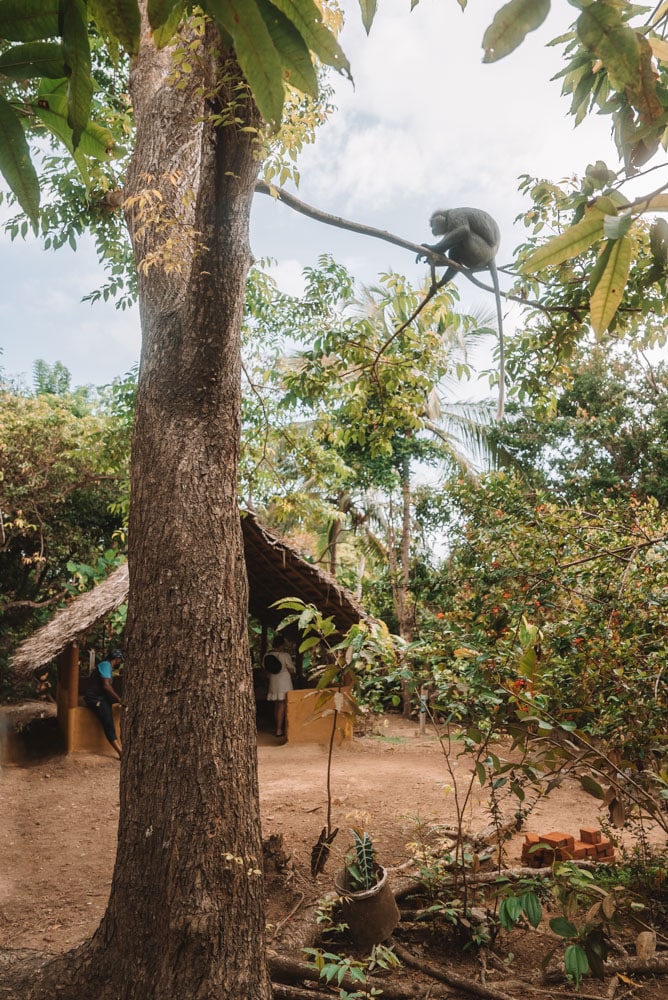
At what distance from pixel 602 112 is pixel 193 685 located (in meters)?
2.30

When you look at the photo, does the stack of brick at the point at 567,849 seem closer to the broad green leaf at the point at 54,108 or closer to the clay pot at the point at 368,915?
the clay pot at the point at 368,915

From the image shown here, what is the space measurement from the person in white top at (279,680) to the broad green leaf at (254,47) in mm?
9239

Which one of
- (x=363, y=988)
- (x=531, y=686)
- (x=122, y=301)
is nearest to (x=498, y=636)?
(x=531, y=686)

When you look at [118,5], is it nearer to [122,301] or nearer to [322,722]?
[122,301]

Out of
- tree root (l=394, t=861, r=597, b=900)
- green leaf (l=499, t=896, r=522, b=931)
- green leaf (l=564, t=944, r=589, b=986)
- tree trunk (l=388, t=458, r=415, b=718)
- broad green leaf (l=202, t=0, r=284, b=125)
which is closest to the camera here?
broad green leaf (l=202, t=0, r=284, b=125)

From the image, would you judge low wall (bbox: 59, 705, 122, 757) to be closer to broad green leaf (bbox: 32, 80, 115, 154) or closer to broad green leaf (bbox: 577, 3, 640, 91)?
broad green leaf (bbox: 32, 80, 115, 154)

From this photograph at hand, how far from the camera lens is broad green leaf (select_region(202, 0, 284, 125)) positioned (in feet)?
2.47

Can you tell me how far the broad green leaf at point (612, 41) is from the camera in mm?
843

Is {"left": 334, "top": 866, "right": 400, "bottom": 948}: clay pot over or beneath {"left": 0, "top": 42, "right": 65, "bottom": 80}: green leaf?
beneath

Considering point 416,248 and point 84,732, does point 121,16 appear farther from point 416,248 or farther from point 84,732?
point 84,732

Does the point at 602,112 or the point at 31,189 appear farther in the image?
the point at 602,112

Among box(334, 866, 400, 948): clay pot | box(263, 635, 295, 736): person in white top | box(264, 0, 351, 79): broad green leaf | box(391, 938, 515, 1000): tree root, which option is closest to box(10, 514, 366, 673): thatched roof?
box(263, 635, 295, 736): person in white top

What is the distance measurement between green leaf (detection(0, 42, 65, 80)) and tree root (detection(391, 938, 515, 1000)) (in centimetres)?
363

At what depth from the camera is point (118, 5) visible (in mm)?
827
